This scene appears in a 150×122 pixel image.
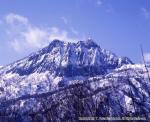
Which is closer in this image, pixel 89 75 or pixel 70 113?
pixel 89 75

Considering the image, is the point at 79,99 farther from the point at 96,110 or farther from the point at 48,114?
the point at 48,114

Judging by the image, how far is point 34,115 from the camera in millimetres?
36031

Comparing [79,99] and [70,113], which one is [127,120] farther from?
[70,113]

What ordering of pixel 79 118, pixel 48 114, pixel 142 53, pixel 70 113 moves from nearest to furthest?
1. pixel 142 53
2. pixel 79 118
3. pixel 48 114
4. pixel 70 113

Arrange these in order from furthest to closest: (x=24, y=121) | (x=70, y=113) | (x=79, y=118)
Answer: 1. (x=24, y=121)
2. (x=70, y=113)
3. (x=79, y=118)

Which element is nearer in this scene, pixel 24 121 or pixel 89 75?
pixel 89 75

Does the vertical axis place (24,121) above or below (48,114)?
above

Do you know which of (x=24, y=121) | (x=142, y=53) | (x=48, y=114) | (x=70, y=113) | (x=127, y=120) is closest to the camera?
(x=142, y=53)

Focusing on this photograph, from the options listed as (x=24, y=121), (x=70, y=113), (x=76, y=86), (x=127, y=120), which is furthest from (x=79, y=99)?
(x=24, y=121)

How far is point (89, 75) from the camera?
1137 inches

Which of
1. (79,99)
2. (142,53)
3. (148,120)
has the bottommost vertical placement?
(148,120)

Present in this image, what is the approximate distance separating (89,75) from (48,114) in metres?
7.95

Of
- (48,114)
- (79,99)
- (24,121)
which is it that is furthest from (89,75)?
(24,121)

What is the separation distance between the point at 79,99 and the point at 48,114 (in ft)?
22.4
